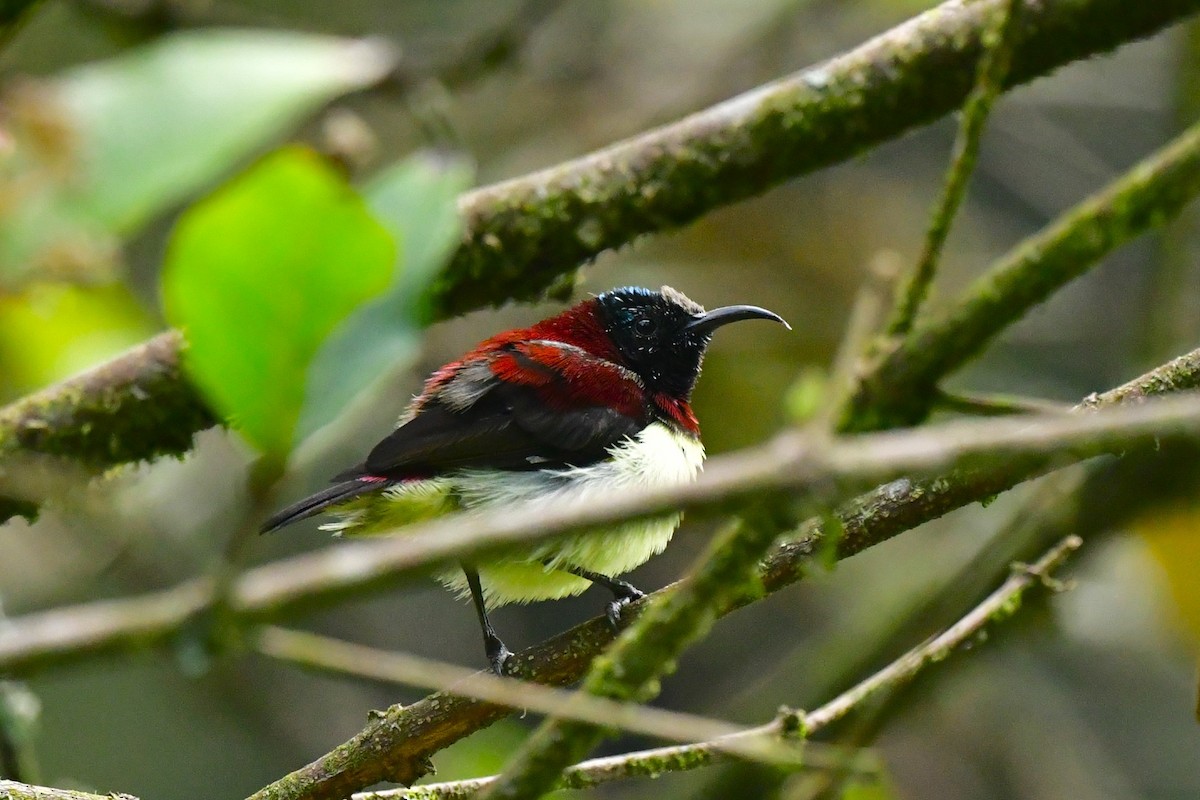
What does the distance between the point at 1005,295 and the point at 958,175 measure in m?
0.19

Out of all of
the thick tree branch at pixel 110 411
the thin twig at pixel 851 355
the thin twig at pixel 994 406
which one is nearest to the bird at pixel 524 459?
the thick tree branch at pixel 110 411

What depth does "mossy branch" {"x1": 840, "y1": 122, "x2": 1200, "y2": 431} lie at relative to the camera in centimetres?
180

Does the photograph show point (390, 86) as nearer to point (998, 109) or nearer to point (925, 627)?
point (925, 627)

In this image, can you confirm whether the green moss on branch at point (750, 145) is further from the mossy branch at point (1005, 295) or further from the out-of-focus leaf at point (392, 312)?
the out-of-focus leaf at point (392, 312)

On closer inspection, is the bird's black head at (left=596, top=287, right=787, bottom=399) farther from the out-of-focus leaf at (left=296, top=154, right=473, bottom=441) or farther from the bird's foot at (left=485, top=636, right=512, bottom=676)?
the out-of-focus leaf at (left=296, top=154, right=473, bottom=441)

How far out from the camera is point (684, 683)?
684 cm

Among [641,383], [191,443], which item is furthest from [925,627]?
[191,443]

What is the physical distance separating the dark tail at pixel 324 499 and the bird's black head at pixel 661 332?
113 centimetres

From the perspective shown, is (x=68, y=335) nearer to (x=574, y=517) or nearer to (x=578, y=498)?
(x=578, y=498)

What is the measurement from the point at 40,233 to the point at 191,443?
198cm

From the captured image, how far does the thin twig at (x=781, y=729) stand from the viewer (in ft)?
7.97

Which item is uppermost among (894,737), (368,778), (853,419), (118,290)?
(118,290)

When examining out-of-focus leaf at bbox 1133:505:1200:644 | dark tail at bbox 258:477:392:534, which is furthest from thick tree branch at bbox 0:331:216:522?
out-of-focus leaf at bbox 1133:505:1200:644

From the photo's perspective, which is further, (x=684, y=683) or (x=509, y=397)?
(x=684, y=683)
